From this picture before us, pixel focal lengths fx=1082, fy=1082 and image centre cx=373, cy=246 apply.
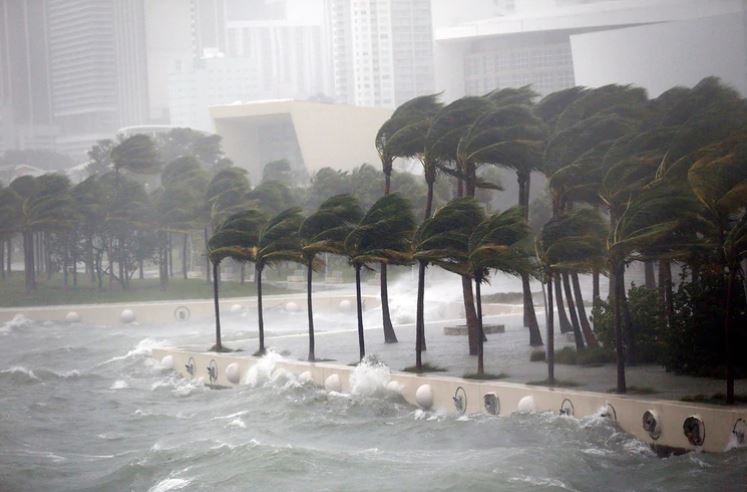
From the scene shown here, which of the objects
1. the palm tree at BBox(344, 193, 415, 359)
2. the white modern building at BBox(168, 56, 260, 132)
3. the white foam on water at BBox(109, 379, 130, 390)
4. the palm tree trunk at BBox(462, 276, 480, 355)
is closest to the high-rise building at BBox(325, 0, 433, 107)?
the white modern building at BBox(168, 56, 260, 132)

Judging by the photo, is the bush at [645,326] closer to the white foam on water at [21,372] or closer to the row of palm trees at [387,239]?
the row of palm trees at [387,239]

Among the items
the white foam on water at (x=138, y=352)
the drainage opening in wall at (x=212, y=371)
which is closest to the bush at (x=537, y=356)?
the drainage opening in wall at (x=212, y=371)

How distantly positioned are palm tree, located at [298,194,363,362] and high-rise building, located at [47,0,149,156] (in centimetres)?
489

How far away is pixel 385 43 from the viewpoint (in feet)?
198

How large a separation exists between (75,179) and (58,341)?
95.5ft

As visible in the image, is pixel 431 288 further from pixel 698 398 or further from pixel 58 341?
pixel 698 398

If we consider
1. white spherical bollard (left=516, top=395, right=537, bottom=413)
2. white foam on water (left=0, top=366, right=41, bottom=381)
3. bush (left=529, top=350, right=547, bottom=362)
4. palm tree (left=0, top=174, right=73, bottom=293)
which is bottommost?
white foam on water (left=0, top=366, right=41, bottom=381)

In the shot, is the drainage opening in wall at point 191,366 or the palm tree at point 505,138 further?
the drainage opening in wall at point 191,366

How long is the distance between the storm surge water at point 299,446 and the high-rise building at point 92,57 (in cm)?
562

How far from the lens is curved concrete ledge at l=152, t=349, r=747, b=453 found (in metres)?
9.31

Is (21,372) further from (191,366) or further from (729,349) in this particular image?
(729,349)

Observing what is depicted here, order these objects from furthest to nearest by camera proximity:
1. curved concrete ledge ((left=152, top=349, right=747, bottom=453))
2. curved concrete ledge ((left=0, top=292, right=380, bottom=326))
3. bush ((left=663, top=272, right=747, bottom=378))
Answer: curved concrete ledge ((left=0, top=292, right=380, bottom=326)), bush ((left=663, top=272, right=747, bottom=378)), curved concrete ledge ((left=152, top=349, right=747, bottom=453))

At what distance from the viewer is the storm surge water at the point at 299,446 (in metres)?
9.34

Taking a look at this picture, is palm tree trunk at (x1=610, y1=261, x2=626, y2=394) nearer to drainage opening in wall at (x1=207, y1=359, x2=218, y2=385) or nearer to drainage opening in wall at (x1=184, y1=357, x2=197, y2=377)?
drainage opening in wall at (x1=207, y1=359, x2=218, y2=385)
